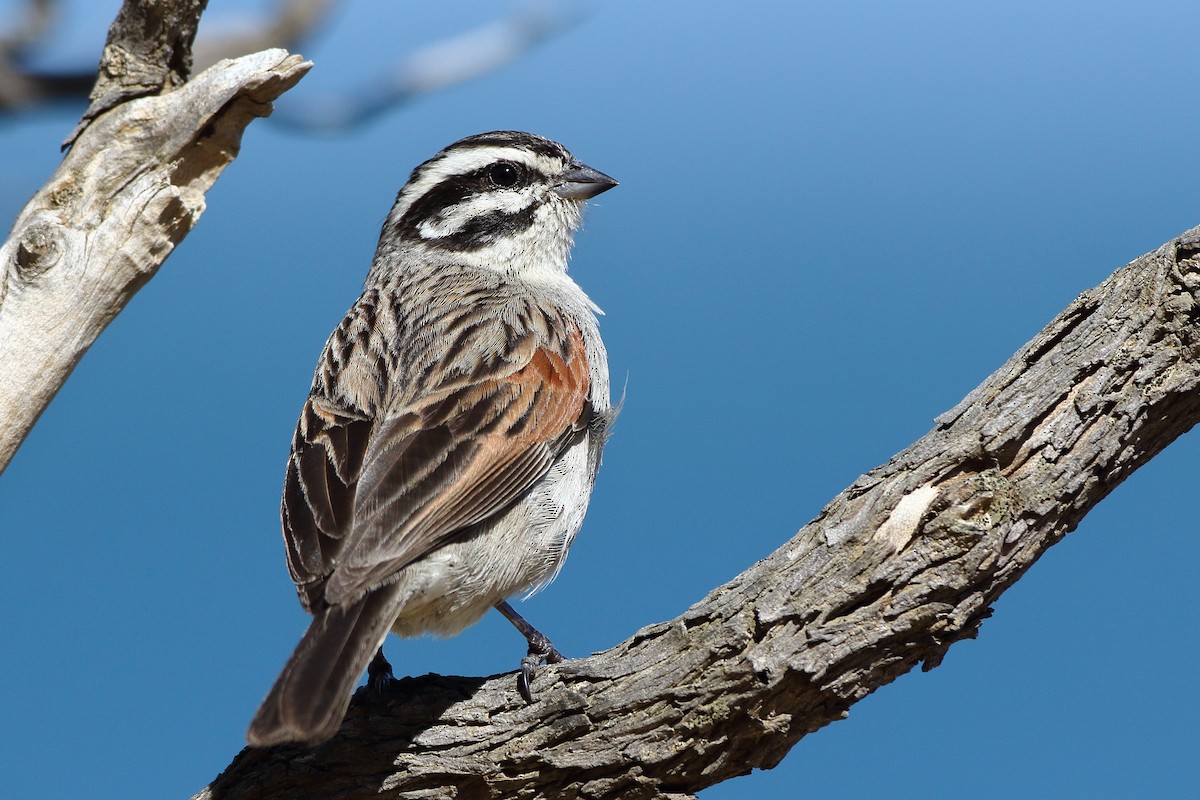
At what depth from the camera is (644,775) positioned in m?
5.17

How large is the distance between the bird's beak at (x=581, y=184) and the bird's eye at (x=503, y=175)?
0.29 metres

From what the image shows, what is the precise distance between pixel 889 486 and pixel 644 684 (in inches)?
54.1

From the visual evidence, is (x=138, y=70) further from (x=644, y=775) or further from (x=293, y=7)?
(x=293, y=7)

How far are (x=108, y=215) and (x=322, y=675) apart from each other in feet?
9.37

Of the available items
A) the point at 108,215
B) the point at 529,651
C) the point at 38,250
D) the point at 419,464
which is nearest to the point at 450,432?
the point at 419,464

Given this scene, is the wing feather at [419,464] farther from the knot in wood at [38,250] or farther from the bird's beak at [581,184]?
the bird's beak at [581,184]

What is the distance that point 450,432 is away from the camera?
229 inches

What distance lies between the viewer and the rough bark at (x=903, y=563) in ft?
15.8

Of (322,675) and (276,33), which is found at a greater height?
(276,33)

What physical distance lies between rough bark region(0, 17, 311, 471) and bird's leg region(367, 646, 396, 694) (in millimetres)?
2117

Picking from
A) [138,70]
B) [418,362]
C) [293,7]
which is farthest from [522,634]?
[293,7]

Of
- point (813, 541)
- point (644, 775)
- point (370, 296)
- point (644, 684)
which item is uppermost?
point (370, 296)

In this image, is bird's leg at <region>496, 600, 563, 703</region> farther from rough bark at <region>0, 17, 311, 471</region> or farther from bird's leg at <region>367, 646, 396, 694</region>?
rough bark at <region>0, 17, 311, 471</region>

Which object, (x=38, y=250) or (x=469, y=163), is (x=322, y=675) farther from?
(x=469, y=163)
